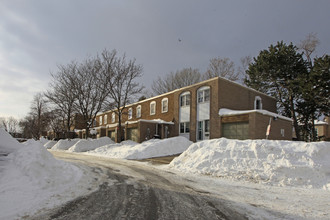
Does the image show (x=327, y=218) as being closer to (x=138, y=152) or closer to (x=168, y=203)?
(x=168, y=203)

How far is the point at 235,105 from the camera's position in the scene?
23016 mm

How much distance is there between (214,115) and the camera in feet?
70.2

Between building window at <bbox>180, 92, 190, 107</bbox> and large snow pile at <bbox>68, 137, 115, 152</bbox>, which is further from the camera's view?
large snow pile at <bbox>68, 137, 115, 152</bbox>

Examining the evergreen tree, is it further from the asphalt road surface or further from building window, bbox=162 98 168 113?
the asphalt road surface

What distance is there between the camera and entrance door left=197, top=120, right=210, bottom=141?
22141mm

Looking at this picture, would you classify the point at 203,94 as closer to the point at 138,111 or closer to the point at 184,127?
the point at 184,127

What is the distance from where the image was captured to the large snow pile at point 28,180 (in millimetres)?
4535

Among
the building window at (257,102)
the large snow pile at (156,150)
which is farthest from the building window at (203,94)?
the building window at (257,102)

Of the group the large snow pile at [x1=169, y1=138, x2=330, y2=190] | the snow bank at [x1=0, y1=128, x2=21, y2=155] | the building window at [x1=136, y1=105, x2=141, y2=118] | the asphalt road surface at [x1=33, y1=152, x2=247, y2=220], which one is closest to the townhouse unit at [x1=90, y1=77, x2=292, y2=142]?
the building window at [x1=136, y1=105, x2=141, y2=118]

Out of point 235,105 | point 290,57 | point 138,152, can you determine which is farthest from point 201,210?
point 290,57

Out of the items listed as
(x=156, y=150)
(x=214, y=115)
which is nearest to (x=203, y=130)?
(x=214, y=115)

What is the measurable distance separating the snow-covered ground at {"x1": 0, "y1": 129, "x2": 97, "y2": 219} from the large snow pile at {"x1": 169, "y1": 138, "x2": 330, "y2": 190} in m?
5.61

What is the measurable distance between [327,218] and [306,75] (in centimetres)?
2484

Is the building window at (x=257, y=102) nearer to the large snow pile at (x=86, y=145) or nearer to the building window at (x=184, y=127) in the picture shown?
the building window at (x=184, y=127)
